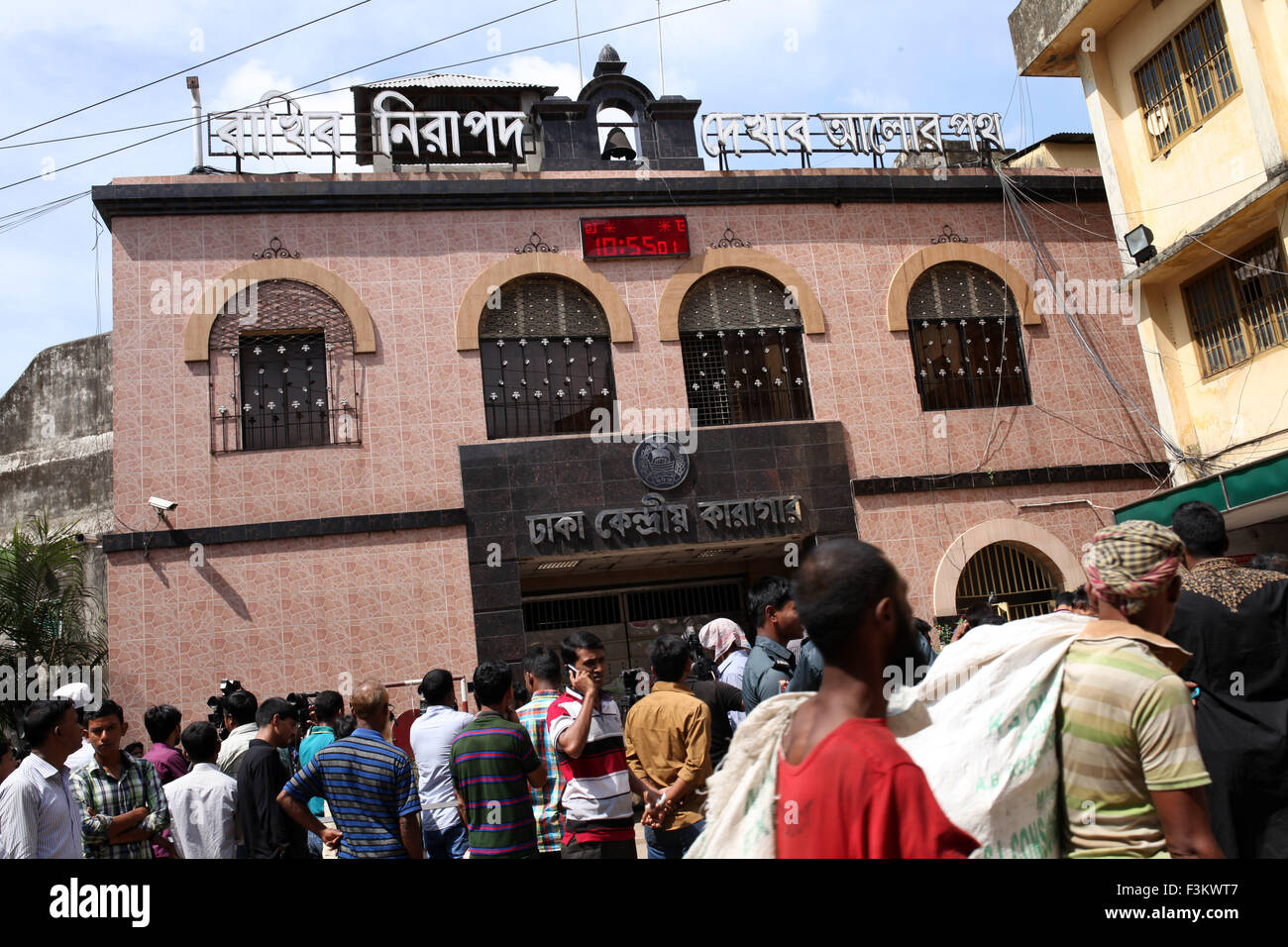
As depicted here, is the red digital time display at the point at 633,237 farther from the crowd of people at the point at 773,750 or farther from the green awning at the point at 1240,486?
the crowd of people at the point at 773,750

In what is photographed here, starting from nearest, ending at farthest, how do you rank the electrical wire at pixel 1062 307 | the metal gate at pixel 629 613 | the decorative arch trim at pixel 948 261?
the decorative arch trim at pixel 948 261 < the metal gate at pixel 629 613 < the electrical wire at pixel 1062 307

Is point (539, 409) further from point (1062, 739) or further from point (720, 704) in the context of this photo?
point (1062, 739)

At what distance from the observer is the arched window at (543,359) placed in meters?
13.8

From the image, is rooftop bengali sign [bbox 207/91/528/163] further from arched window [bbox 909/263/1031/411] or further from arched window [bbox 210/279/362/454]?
arched window [bbox 909/263/1031/411]

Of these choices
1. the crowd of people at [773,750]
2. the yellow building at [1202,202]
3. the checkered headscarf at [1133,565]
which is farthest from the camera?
the yellow building at [1202,202]

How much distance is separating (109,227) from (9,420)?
5.92 m

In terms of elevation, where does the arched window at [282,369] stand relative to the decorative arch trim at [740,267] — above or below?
below

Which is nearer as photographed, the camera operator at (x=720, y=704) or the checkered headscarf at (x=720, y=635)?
the camera operator at (x=720, y=704)

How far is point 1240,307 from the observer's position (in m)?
13.1

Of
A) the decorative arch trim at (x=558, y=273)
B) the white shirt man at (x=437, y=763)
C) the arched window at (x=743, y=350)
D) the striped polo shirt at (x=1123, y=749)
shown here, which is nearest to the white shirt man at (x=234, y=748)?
the white shirt man at (x=437, y=763)

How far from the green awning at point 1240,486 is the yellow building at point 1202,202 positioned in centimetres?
2

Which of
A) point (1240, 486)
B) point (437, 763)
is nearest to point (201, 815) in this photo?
point (437, 763)
